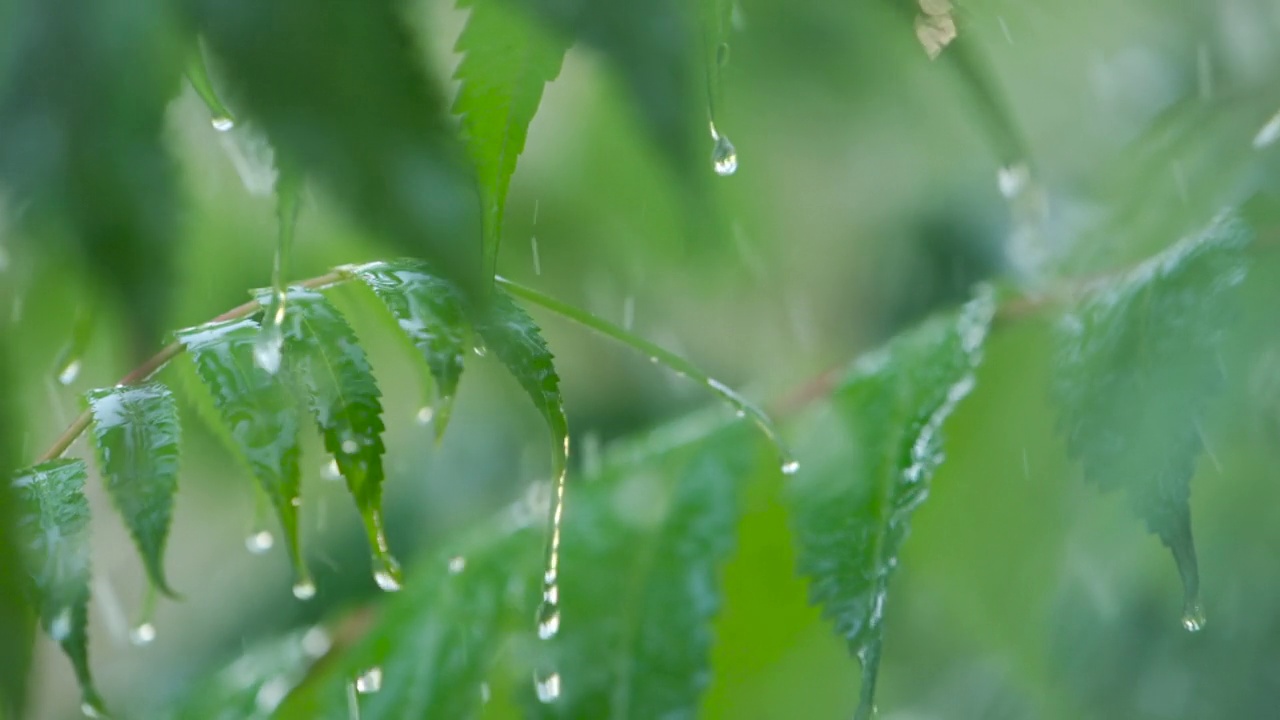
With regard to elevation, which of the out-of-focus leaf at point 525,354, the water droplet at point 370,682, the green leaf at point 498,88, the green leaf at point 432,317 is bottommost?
the water droplet at point 370,682

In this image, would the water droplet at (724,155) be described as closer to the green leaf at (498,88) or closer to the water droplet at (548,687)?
the green leaf at (498,88)

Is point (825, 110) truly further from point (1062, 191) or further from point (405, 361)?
point (405, 361)

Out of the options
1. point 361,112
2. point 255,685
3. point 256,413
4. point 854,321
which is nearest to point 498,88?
point 361,112

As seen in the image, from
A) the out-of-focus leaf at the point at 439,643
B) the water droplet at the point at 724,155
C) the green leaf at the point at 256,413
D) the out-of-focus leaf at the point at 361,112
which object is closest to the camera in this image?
the out-of-focus leaf at the point at 361,112

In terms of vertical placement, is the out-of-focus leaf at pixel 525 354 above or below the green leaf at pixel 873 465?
above

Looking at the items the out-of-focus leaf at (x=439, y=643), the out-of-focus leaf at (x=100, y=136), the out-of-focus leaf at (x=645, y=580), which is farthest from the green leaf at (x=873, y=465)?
the out-of-focus leaf at (x=100, y=136)

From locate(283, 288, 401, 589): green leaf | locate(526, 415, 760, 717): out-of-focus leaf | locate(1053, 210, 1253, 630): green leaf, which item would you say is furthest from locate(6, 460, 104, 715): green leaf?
locate(1053, 210, 1253, 630): green leaf

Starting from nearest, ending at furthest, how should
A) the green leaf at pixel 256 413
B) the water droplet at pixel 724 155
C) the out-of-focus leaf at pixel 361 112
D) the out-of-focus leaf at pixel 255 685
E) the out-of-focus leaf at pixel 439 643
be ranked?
the out-of-focus leaf at pixel 361 112
the green leaf at pixel 256 413
the water droplet at pixel 724 155
the out-of-focus leaf at pixel 439 643
the out-of-focus leaf at pixel 255 685
